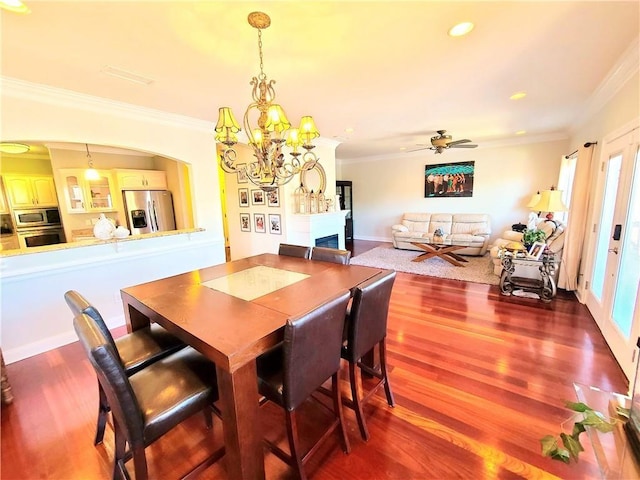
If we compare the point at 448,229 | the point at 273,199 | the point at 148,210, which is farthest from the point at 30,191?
the point at 448,229

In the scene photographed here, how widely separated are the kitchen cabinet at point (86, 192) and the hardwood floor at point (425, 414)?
2875 mm

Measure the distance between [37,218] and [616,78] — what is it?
8.14m

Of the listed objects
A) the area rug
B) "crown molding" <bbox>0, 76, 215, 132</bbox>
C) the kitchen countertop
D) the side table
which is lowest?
the area rug

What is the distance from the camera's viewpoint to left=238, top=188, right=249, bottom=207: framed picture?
17.6ft

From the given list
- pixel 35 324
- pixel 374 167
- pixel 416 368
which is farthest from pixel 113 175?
pixel 374 167

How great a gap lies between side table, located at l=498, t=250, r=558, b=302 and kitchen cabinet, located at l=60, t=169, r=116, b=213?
6.41 meters

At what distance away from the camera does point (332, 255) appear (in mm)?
2518

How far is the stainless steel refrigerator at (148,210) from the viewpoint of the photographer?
15.9ft

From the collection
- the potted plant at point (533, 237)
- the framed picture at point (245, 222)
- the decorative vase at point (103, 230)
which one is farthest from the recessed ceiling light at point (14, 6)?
the potted plant at point (533, 237)

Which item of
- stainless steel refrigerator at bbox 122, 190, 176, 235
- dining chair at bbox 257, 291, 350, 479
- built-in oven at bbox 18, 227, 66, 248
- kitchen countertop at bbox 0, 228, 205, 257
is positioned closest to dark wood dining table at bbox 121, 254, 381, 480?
dining chair at bbox 257, 291, 350, 479

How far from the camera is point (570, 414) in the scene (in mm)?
1762

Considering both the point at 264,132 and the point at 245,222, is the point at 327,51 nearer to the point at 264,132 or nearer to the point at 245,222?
the point at 264,132

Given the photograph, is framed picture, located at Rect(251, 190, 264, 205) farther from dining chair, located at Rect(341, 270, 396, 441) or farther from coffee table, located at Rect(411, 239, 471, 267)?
dining chair, located at Rect(341, 270, 396, 441)

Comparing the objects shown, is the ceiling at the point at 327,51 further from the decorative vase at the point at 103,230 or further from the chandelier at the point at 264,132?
the decorative vase at the point at 103,230
